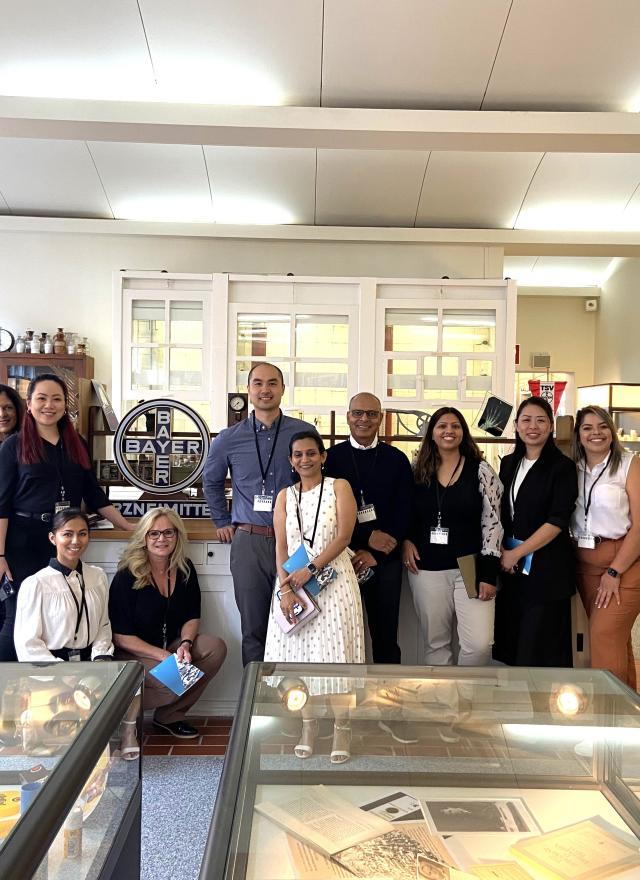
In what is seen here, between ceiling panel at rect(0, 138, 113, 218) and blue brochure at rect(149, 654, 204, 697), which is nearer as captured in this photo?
blue brochure at rect(149, 654, 204, 697)

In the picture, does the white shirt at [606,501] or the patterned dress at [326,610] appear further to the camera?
the white shirt at [606,501]

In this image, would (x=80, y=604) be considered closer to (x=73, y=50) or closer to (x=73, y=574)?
(x=73, y=574)

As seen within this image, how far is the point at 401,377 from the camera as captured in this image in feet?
24.3

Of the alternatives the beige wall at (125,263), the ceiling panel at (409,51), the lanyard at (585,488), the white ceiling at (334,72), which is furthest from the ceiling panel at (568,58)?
the lanyard at (585,488)

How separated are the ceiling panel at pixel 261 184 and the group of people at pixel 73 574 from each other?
4.17 meters

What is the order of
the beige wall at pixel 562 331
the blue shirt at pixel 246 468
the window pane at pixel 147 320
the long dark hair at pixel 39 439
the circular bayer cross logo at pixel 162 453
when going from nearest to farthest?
the long dark hair at pixel 39 439 < the blue shirt at pixel 246 468 < the circular bayer cross logo at pixel 162 453 < the window pane at pixel 147 320 < the beige wall at pixel 562 331

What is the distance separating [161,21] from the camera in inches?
195

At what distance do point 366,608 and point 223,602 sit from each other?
2.38 feet

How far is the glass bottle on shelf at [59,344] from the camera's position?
24.9 feet

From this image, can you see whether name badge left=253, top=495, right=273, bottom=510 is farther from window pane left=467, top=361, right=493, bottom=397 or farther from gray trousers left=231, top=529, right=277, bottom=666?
window pane left=467, top=361, right=493, bottom=397

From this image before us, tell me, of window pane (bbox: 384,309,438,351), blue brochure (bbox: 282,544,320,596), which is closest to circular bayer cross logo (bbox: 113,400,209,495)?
blue brochure (bbox: 282,544,320,596)

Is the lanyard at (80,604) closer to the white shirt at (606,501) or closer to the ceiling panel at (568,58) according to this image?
the white shirt at (606,501)

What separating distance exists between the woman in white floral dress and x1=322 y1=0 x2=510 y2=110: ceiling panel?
317 centimetres

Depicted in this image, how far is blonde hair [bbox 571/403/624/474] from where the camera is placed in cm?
330
